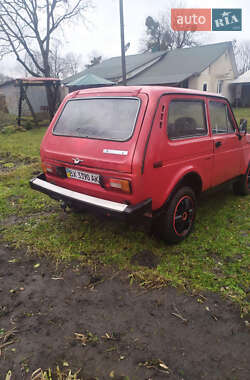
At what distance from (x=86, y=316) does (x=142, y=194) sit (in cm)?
127

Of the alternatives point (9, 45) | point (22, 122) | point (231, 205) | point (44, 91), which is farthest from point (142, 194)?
point (9, 45)

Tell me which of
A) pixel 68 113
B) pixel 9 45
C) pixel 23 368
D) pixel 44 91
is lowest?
pixel 23 368

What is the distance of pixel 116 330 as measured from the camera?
7.16ft

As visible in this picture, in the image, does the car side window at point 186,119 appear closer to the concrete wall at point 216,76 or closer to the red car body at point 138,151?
the red car body at point 138,151

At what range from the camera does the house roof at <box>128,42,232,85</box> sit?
73.7 feet

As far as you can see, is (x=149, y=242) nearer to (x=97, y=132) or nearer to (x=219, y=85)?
(x=97, y=132)

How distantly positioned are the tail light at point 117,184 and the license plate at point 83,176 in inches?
5.6

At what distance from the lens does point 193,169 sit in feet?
10.9

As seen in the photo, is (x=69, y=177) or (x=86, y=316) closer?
(x=86, y=316)

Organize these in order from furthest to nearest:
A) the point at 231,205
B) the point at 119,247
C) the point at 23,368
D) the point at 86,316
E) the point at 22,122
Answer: the point at 22,122 → the point at 231,205 → the point at 119,247 → the point at 86,316 → the point at 23,368

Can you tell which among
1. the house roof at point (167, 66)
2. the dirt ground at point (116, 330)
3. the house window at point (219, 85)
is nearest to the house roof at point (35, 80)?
the house roof at point (167, 66)

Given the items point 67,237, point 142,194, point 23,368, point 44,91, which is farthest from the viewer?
point 44,91

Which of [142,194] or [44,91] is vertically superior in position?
[44,91]

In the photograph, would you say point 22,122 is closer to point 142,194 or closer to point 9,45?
point 9,45
